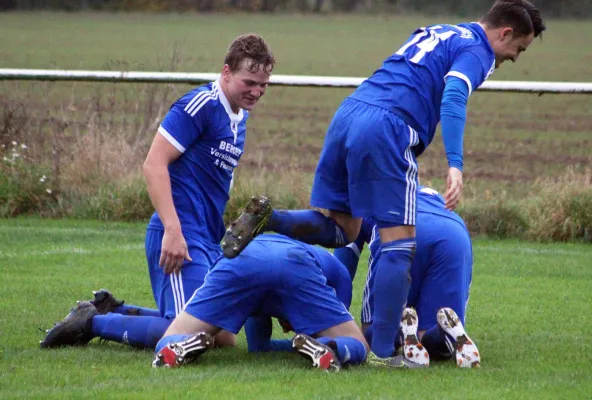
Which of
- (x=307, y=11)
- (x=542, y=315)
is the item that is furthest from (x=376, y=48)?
(x=542, y=315)

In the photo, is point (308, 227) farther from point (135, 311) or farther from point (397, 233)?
point (135, 311)

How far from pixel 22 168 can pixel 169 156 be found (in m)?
5.55

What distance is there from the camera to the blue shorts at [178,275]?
5.85 m

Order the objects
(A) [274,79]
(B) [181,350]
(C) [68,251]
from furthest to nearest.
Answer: (A) [274,79], (C) [68,251], (B) [181,350]

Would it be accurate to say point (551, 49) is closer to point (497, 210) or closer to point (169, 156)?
point (497, 210)

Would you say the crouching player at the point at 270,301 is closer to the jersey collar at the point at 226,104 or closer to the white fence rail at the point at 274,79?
the jersey collar at the point at 226,104

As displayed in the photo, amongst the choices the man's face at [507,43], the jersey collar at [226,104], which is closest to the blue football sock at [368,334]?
the jersey collar at [226,104]

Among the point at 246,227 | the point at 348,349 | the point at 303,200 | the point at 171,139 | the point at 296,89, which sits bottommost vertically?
the point at 296,89

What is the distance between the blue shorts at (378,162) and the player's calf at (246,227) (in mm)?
447

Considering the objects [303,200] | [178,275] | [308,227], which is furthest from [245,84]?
[303,200]

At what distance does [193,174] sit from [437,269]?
1.39m

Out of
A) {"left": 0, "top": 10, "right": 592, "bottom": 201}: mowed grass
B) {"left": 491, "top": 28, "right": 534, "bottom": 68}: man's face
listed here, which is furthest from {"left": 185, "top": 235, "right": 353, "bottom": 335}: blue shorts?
{"left": 0, "top": 10, "right": 592, "bottom": 201}: mowed grass

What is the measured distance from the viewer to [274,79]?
35.4 ft

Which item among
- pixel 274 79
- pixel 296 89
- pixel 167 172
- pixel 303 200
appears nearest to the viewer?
pixel 167 172
